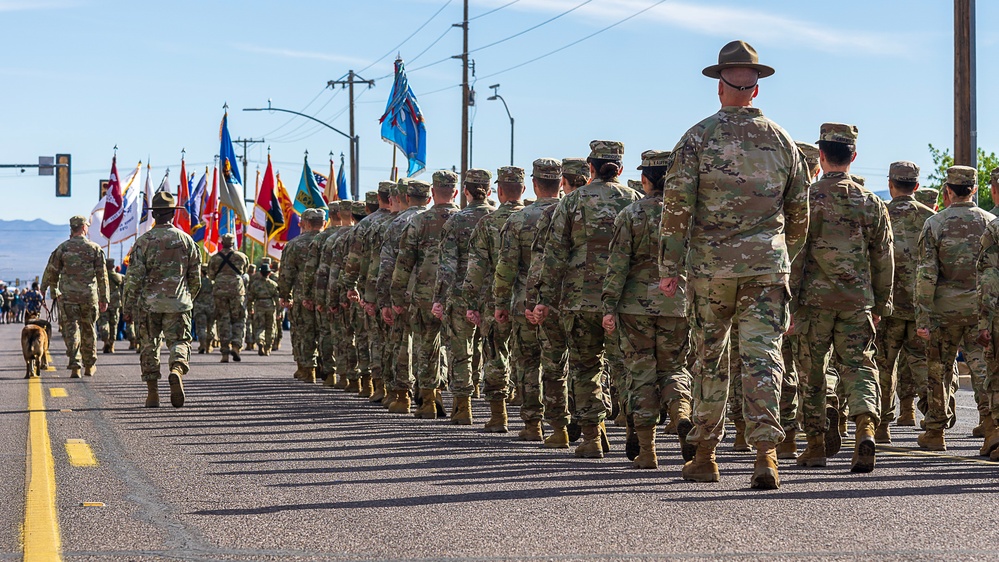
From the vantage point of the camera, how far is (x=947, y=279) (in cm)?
1102

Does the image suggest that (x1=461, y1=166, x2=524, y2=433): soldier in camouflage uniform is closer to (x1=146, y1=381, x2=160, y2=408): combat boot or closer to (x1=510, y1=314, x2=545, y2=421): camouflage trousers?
(x1=510, y1=314, x2=545, y2=421): camouflage trousers

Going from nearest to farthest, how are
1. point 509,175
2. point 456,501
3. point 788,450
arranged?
point 456,501 → point 788,450 → point 509,175

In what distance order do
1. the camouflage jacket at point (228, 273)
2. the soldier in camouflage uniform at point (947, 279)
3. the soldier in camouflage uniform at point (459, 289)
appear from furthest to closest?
the camouflage jacket at point (228, 273) < the soldier in camouflage uniform at point (459, 289) < the soldier in camouflage uniform at point (947, 279)

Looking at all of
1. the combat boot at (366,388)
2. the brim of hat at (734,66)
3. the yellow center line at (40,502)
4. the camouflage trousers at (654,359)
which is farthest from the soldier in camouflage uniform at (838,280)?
the combat boot at (366,388)

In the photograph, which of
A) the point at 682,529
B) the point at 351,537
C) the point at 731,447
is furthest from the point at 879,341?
the point at 351,537

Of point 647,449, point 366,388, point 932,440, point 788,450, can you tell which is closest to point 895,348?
point 932,440

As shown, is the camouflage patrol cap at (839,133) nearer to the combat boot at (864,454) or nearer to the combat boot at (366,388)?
the combat boot at (864,454)

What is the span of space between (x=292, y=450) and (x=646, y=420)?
8.76 ft

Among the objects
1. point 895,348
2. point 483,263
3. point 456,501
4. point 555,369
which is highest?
point 483,263

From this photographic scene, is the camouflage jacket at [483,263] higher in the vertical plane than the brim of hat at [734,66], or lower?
lower

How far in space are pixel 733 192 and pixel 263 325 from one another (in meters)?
20.1

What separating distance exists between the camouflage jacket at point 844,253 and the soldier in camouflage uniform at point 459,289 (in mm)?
3881

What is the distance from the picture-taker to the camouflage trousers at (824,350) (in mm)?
9242

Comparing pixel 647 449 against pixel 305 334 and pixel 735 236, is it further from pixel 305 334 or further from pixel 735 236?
pixel 305 334
